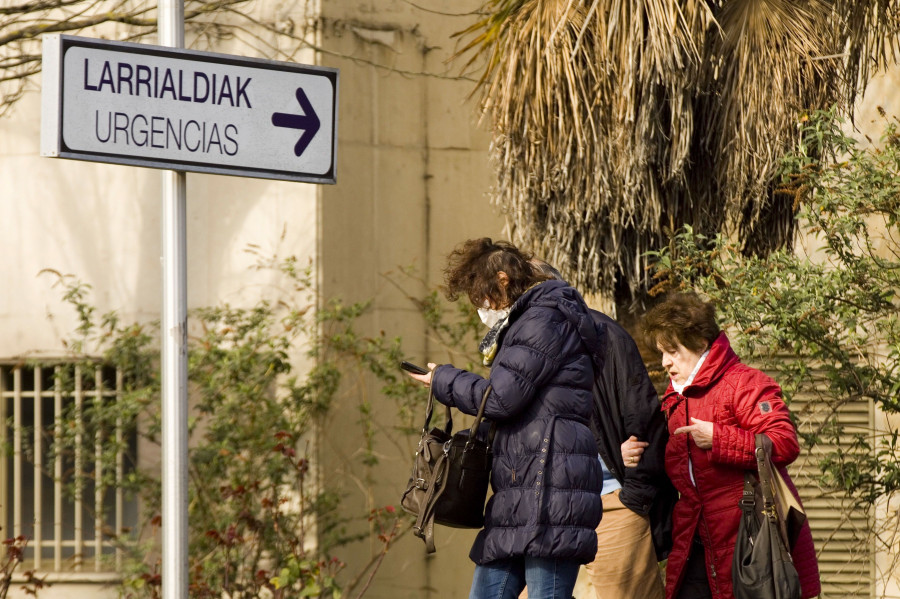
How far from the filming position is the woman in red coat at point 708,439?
4395 mm

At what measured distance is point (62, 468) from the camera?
7.57 meters

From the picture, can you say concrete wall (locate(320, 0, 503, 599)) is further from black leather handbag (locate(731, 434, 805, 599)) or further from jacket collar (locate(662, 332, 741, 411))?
black leather handbag (locate(731, 434, 805, 599))

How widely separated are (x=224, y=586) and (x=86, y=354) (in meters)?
1.74

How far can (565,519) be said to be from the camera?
404 centimetres

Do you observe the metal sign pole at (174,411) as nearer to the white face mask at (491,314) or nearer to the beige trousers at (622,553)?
the white face mask at (491,314)

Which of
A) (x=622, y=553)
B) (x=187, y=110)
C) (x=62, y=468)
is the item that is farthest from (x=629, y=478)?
(x=62, y=468)

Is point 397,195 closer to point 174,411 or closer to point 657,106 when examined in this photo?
point 657,106

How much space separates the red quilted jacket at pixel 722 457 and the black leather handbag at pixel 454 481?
2.91ft

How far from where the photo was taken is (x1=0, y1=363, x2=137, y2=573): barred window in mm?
7113

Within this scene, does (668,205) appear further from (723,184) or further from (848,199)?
(848,199)

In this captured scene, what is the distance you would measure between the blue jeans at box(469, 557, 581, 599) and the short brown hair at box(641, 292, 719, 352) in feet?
3.30

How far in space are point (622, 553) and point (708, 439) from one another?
0.77 m

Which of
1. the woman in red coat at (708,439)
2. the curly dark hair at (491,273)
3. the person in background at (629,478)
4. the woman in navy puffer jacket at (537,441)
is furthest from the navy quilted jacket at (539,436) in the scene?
the person in background at (629,478)

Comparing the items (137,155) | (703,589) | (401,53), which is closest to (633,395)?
(703,589)
